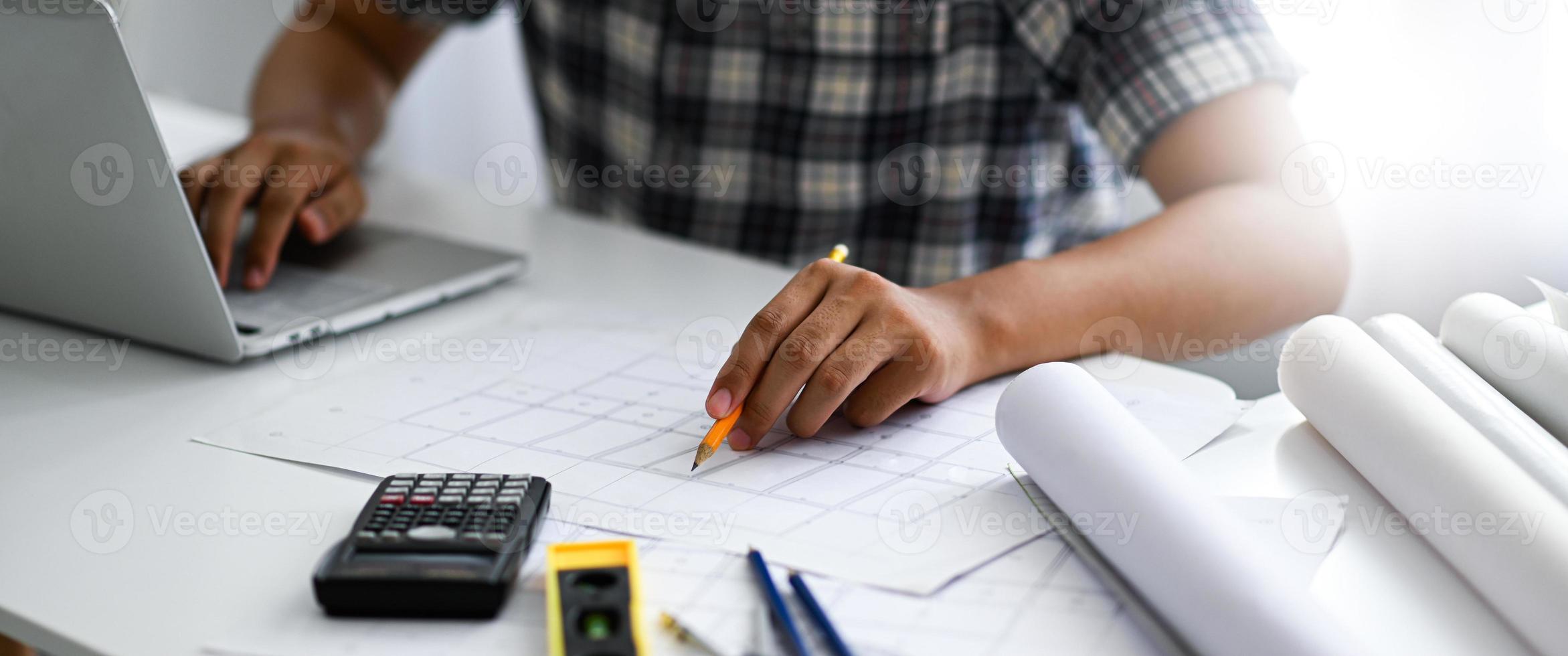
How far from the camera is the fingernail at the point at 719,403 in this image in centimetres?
55

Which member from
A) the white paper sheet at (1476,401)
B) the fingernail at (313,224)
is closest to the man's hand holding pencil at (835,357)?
the white paper sheet at (1476,401)

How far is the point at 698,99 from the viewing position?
1139mm

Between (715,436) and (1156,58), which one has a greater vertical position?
(1156,58)

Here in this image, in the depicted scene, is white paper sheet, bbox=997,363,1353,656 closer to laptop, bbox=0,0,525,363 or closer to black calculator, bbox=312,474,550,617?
black calculator, bbox=312,474,550,617

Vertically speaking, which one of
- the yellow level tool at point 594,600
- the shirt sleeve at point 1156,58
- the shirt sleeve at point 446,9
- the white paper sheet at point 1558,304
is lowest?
the yellow level tool at point 594,600

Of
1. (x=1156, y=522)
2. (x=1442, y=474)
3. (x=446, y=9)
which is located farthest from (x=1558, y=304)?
(x=446, y=9)

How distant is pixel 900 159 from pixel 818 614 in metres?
0.77

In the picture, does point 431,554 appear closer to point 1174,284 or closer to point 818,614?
point 818,614

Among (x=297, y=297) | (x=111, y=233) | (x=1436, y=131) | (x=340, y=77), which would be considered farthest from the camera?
(x=340, y=77)

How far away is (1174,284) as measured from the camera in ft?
2.37

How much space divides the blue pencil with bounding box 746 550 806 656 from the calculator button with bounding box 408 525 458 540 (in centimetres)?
13

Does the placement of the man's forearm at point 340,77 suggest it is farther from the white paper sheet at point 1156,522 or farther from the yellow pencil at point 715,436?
the white paper sheet at point 1156,522

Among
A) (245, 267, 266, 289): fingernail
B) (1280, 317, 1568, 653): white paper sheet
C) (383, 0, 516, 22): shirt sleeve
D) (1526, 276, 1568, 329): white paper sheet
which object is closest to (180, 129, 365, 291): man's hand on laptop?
(245, 267, 266, 289): fingernail

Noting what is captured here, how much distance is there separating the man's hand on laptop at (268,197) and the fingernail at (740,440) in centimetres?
43
